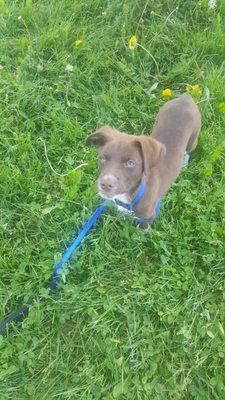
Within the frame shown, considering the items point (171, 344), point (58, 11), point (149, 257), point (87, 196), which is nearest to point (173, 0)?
point (58, 11)

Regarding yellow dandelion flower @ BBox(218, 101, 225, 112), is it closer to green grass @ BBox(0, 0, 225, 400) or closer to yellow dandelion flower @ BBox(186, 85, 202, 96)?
green grass @ BBox(0, 0, 225, 400)

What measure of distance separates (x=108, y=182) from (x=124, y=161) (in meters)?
0.21

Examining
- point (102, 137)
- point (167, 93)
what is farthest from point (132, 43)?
point (102, 137)

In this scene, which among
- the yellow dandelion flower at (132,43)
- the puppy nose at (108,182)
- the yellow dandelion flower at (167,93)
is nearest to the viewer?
the puppy nose at (108,182)

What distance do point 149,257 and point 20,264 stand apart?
41.6 inches

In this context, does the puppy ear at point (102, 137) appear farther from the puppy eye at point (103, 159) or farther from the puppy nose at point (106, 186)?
the puppy nose at point (106, 186)

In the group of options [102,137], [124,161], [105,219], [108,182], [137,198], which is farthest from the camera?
[105,219]

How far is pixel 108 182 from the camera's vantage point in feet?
10.3

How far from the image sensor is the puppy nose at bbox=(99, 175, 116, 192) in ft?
10.3

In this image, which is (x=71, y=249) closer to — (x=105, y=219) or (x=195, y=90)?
(x=105, y=219)

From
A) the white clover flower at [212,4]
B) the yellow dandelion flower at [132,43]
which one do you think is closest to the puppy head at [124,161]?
the yellow dandelion flower at [132,43]

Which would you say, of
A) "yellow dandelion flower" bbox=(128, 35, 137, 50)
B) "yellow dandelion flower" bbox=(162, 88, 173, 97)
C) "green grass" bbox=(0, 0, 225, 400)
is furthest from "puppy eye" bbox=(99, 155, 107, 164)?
"yellow dandelion flower" bbox=(128, 35, 137, 50)

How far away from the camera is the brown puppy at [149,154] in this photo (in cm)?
321

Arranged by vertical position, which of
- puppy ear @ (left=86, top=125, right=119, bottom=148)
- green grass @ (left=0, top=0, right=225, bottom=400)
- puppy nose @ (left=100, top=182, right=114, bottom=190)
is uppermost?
puppy ear @ (left=86, top=125, right=119, bottom=148)
